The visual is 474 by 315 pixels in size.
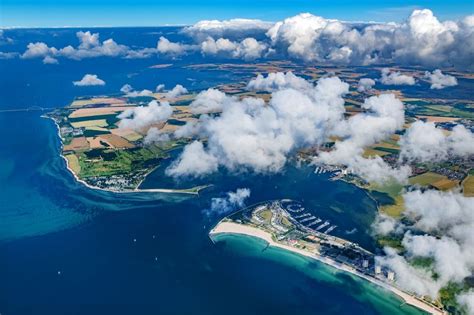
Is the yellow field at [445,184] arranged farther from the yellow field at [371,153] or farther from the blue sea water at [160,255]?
the yellow field at [371,153]

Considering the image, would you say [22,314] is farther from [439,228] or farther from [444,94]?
[444,94]

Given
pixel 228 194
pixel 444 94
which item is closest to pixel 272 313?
pixel 228 194

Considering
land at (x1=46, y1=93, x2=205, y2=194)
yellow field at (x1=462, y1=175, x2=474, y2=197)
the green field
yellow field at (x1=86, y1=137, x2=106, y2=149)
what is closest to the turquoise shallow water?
land at (x1=46, y1=93, x2=205, y2=194)

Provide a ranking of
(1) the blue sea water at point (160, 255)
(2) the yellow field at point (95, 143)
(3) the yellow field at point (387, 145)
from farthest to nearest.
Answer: (2) the yellow field at point (95, 143) → (3) the yellow field at point (387, 145) → (1) the blue sea water at point (160, 255)

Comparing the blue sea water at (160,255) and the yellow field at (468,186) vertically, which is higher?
the yellow field at (468,186)

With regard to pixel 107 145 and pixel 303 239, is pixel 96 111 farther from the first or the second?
pixel 303 239

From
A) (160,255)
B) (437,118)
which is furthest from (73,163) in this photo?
(437,118)

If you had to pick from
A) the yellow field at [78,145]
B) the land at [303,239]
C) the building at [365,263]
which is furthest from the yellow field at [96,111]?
the building at [365,263]
